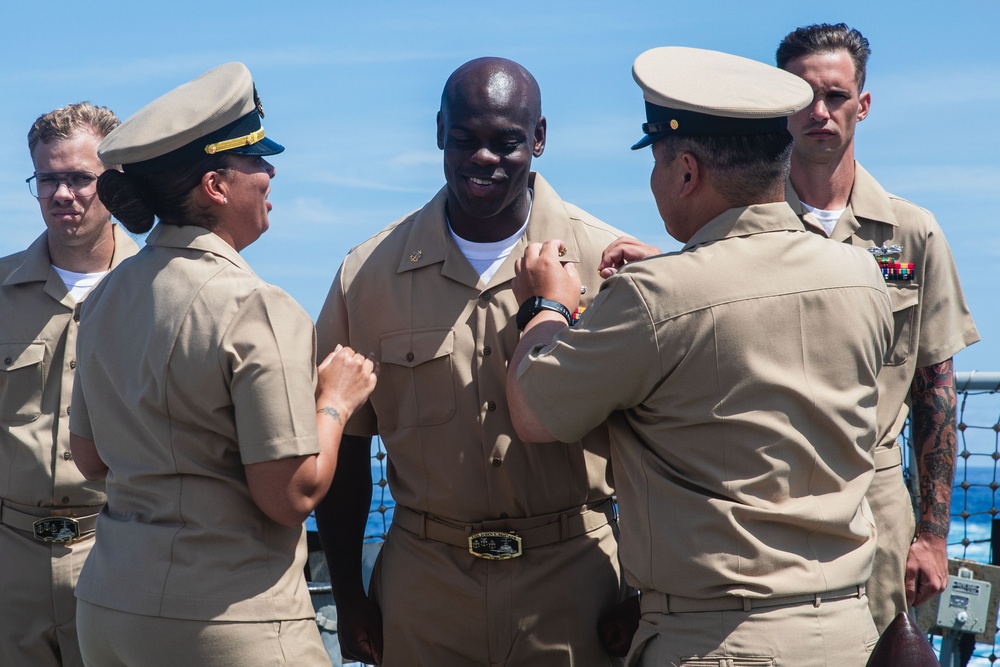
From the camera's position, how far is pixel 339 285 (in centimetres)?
373

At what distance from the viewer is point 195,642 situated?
2.74 meters

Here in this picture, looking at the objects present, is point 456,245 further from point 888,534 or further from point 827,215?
point 888,534

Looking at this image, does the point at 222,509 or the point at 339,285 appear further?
the point at 339,285

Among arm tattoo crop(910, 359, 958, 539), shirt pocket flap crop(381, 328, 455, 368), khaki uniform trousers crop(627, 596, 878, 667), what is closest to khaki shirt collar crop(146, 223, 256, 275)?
shirt pocket flap crop(381, 328, 455, 368)

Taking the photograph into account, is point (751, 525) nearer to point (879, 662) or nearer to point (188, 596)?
point (879, 662)

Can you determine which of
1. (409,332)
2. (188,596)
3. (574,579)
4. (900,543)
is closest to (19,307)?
(409,332)

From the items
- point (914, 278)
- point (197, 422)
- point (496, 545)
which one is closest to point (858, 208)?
point (914, 278)

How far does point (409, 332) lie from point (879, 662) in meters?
1.99

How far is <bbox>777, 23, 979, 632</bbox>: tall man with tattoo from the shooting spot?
3891 millimetres

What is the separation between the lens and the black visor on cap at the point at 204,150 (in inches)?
116

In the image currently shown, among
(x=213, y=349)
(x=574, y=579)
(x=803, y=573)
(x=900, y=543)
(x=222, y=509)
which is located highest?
(x=213, y=349)

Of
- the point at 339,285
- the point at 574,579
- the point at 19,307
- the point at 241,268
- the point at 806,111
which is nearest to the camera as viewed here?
the point at 241,268

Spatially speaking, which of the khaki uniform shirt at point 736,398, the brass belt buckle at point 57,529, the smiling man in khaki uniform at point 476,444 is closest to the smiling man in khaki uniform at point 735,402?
the khaki uniform shirt at point 736,398

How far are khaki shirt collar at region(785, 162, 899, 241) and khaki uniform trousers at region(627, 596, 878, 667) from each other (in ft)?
5.36
